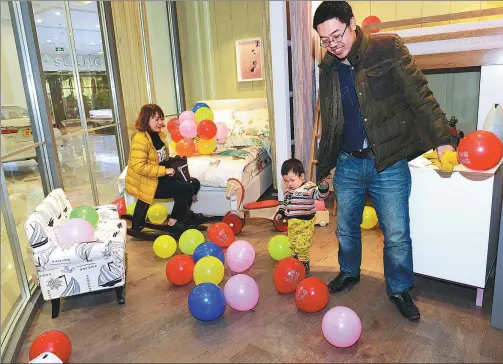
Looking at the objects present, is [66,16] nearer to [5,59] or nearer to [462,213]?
[5,59]

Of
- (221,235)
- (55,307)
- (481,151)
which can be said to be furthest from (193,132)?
(481,151)

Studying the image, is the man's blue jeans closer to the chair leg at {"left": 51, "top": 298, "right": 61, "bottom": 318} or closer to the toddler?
the toddler

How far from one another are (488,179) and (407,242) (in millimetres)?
518

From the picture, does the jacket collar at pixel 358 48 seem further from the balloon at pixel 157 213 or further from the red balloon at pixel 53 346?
the balloon at pixel 157 213

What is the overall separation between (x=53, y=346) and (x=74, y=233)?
0.68 metres

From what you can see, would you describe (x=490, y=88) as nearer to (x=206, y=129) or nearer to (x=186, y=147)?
(x=206, y=129)

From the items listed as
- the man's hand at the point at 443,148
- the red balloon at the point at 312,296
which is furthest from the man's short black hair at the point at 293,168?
the man's hand at the point at 443,148

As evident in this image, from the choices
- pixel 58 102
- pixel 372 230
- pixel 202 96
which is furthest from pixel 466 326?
pixel 202 96

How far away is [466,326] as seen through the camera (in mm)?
1991

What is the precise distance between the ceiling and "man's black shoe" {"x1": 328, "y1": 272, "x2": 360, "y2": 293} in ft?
9.49

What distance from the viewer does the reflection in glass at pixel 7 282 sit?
2193 millimetres

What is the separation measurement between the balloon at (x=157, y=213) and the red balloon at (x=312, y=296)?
1.98 m

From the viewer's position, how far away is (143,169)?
326 centimetres

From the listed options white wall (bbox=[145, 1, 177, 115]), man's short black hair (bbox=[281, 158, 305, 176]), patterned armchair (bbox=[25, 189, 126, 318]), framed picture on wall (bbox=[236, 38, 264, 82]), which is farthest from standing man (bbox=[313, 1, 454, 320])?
white wall (bbox=[145, 1, 177, 115])
